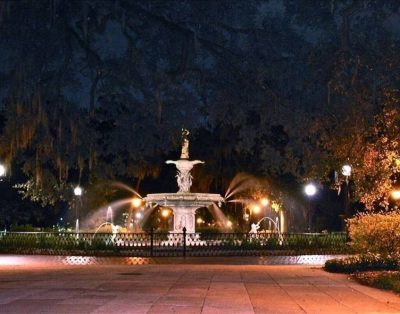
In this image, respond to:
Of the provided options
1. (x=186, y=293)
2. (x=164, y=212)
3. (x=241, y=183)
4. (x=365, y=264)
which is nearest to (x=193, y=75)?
(x=186, y=293)

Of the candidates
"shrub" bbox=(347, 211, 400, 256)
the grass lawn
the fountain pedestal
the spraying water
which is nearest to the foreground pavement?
the grass lawn

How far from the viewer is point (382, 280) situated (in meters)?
16.3

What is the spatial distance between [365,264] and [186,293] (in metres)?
8.19

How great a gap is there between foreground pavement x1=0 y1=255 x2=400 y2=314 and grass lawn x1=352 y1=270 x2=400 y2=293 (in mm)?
323

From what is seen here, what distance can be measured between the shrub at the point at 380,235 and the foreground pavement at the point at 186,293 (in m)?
3.34

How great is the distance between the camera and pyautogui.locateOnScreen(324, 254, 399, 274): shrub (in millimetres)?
20406

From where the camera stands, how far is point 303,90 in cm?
1445

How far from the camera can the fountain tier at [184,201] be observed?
122ft

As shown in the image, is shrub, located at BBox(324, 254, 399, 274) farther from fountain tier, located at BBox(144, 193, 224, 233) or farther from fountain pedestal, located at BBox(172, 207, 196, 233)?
fountain pedestal, located at BBox(172, 207, 196, 233)

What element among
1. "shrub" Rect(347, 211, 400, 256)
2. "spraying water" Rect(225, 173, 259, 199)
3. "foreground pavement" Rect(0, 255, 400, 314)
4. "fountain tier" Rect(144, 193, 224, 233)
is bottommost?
"foreground pavement" Rect(0, 255, 400, 314)

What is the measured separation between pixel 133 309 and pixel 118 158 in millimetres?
4454

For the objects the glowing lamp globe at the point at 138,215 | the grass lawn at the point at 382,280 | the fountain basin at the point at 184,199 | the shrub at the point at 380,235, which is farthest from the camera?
the glowing lamp globe at the point at 138,215

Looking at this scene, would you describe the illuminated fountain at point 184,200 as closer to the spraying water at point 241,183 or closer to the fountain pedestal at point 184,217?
the fountain pedestal at point 184,217

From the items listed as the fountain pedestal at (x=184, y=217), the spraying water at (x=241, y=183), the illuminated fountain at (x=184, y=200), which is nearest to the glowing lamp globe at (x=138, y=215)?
the spraying water at (x=241, y=183)
